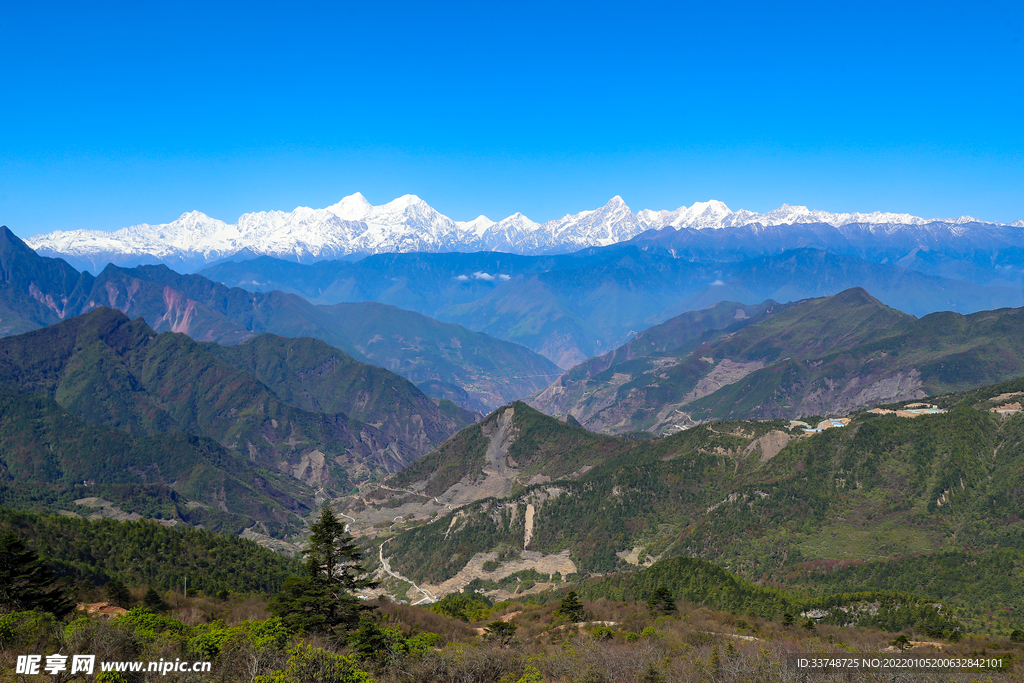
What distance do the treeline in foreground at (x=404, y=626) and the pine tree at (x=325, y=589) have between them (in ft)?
0.49

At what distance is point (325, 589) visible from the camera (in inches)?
2542

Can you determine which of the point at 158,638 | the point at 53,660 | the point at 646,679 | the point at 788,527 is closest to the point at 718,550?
the point at 788,527

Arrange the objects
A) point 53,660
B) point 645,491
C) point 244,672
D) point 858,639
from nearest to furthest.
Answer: point 53,660 < point 244,672 < point 858,639 < point 645,491

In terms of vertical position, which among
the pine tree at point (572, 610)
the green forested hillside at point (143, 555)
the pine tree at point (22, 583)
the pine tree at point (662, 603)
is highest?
the pine tree at point (22, 583)

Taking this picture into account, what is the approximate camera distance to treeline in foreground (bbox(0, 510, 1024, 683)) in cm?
4853

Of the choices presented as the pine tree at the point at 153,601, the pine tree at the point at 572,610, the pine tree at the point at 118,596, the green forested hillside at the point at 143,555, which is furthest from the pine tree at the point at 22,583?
the pine tree at the point at 572,610

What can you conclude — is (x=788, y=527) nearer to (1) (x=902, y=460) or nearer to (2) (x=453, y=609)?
(1) (x=902, y=460)

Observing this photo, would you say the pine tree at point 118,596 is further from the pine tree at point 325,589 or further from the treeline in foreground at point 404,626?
the pine tree at point 325,589

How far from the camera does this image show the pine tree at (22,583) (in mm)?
64500

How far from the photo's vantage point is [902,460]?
6831 inches

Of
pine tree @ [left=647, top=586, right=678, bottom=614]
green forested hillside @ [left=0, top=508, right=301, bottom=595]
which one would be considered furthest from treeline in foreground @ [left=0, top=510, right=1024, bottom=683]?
green forested hillside @ [left=0, top=508, right=301, bottom=595]

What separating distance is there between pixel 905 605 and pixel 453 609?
234ft

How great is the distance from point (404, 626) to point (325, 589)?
21.2m

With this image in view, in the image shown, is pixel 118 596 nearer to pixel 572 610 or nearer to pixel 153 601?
pixel 153 601
